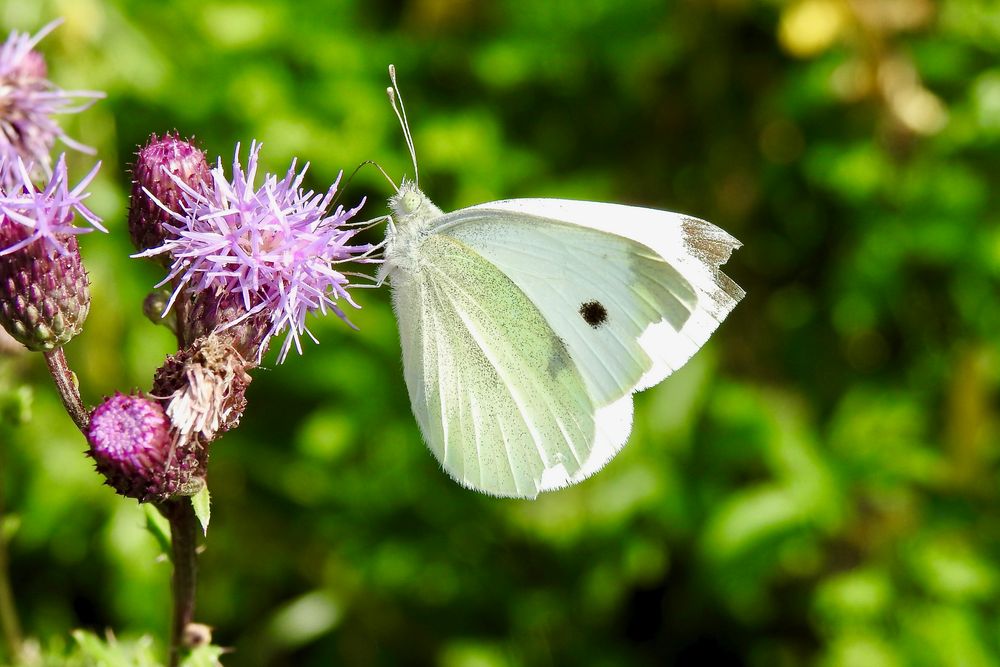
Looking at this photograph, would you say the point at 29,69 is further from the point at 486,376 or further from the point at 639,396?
the point at 639,396

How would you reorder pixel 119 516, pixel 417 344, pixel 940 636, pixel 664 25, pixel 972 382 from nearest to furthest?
pixel 417 344 → pixel 940 636 → pixel 119 516 → pixel 972 382 → pixel 664 25

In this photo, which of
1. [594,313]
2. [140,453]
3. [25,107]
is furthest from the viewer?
[594,313]

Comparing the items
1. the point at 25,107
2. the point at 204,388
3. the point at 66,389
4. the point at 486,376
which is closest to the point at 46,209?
the point at 66,389

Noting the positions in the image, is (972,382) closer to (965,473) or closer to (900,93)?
(965,473)

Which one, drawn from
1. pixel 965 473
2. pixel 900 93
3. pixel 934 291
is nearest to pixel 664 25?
pixel 900 93

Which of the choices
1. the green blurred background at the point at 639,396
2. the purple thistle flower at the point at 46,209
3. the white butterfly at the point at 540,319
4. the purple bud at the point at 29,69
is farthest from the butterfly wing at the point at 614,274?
the purple bud at the point at 29,69

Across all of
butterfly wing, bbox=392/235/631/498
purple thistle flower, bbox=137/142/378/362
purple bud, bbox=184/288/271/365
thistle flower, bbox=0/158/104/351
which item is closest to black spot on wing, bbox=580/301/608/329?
butterfly wing, bbox=392/235/631/498

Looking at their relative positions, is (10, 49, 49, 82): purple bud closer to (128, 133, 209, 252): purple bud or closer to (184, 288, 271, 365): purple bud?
(128, 133, 209, 252): purple bud
